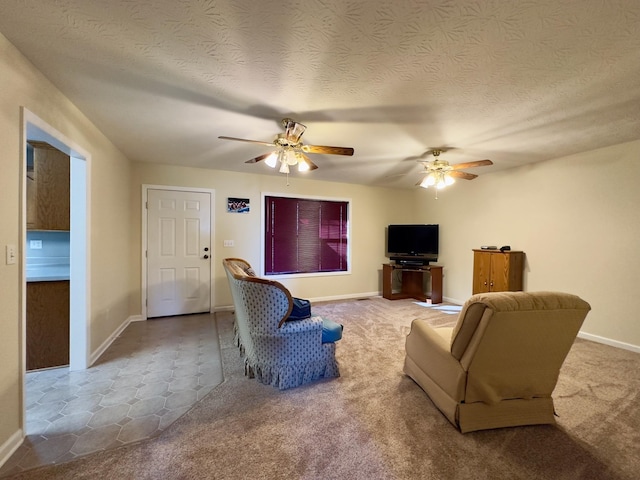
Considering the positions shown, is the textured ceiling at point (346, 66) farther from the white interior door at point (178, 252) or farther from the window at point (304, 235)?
the window at point (304, 235)

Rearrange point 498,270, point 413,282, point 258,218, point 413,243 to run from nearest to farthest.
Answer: point 498,270
point 258,218
point 413,243
point 413,282

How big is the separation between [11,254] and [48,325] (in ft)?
4.97

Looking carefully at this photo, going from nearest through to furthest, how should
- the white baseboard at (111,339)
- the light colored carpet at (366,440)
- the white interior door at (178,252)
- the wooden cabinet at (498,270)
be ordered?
1. the light colored carpet at (366,440)
2. the white baseboard at (111,339)
3. the wooden cabinet at (498,270)
4. the white interior door at (178,252)

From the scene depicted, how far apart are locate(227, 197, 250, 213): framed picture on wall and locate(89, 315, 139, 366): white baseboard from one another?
220 centimetres

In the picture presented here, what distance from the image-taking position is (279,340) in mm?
2289

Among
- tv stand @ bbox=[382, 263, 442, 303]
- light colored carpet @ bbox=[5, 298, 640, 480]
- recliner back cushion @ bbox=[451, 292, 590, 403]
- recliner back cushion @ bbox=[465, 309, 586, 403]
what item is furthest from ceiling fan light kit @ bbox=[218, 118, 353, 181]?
tv stand @ bbox=[382, 263, 442, 303]

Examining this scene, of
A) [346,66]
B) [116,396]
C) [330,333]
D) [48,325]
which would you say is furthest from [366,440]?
[48,325]

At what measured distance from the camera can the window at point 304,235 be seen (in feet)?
16.5

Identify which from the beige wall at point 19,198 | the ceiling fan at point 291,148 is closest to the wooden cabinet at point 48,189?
the beige wall at point 19,198

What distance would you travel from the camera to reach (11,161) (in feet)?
5.25

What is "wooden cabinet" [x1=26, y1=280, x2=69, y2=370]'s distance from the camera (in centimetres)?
255

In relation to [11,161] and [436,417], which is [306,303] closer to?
[436,417]

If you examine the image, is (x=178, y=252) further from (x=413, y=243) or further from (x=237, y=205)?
(x=413, y=243)

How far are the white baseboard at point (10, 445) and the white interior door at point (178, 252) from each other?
2642mm
